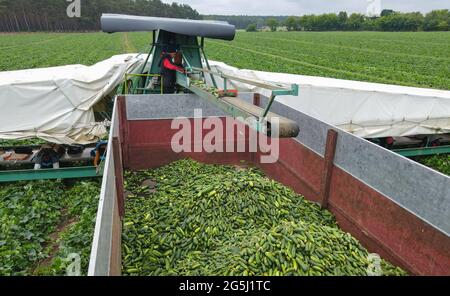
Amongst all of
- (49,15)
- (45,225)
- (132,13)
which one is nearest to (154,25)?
(45,225)

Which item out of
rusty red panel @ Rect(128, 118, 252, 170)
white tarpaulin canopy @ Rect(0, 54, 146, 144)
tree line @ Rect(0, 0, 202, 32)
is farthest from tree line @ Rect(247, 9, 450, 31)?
white tarpaulin canopy @ Rect(0, 54, 146, 144)

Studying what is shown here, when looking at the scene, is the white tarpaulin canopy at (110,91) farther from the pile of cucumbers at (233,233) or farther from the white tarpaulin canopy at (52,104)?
the pile of cucumbers at (233,233)

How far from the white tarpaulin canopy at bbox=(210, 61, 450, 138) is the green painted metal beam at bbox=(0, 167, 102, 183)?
3.91 metres

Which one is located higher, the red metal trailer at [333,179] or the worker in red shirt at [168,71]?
the worker in red shirt at [168,71]

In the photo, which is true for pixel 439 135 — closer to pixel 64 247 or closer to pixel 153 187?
pixel 153 187

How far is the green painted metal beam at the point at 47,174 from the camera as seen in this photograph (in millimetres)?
6242

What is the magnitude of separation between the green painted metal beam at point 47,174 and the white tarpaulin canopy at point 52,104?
0.65 metres

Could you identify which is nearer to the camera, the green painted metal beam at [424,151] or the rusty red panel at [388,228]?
the rusty red panel at [388,228]

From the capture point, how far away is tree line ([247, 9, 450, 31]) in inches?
3471

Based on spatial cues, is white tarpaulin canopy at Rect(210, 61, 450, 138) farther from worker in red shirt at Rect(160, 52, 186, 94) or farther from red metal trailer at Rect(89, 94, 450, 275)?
worker in red shirt at Rect(160, 52, 186, 94)

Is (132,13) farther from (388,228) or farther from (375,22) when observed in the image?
(388,228)

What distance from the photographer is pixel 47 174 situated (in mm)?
6324

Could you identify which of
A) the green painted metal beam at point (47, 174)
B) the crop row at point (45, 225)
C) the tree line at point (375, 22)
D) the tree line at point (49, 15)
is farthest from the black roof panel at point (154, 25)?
the tree line at point (375, 22)
